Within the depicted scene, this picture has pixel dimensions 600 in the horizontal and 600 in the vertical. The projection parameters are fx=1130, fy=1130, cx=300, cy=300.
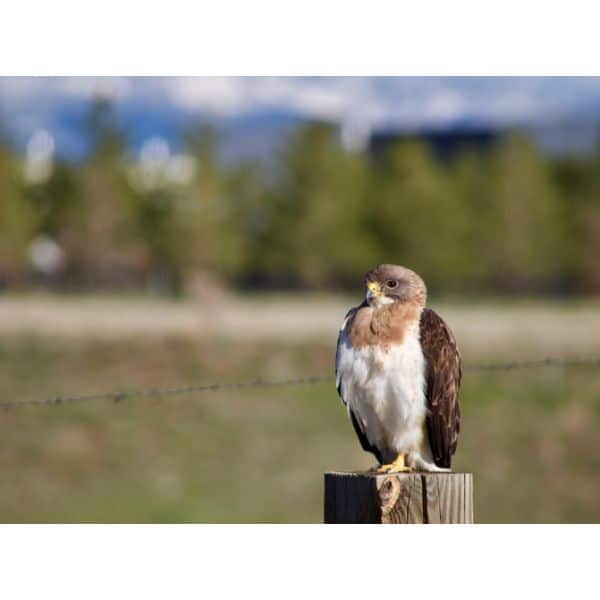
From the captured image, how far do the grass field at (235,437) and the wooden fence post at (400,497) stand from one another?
25.3ft

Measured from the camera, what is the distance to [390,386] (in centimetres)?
471

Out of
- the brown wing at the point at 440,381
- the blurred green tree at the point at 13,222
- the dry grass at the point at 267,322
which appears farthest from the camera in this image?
the blurred green tree at the point at 13,222

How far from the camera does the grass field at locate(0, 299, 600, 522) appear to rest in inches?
476

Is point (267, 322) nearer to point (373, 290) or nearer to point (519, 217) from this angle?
point (519, 217)

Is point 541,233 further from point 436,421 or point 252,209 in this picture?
point 436,421

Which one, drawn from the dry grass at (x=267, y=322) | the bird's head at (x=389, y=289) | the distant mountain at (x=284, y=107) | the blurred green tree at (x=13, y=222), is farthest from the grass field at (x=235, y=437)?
the blurred green tree at (x=13, y=222)

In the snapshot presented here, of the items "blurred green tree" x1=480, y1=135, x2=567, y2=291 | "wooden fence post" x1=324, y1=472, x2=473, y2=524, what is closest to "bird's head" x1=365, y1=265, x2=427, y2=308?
"wooden fence post" x1=324, y1=472, x2=473, y2=524

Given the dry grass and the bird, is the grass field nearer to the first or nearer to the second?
the dry grass

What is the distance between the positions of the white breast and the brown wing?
0.11ft

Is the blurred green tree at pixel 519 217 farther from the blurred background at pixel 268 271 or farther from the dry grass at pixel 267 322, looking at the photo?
the dry grass at pixel 267 322

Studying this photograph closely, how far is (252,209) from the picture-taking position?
3011 cm

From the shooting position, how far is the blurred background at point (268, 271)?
12.7 meters

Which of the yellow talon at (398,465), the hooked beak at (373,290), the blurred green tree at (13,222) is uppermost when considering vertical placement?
the blurred green tree at (13,222)
